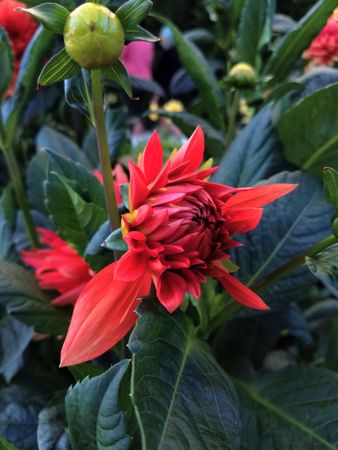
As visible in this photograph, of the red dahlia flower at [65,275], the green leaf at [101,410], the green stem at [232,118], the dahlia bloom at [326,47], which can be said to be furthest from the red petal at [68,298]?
the dahlia bloom at [326,47]

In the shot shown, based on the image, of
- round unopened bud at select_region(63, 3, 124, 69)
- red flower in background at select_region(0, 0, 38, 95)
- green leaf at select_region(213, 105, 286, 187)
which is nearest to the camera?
round unopened bud at select_region(63, 3, 124, 69)

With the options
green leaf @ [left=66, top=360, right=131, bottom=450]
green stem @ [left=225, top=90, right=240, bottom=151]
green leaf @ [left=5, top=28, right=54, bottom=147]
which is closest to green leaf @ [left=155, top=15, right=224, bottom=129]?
green stem @ [left=225, top=90, right=240, bottom=151]

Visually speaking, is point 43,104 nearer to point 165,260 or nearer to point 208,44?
point 208,44

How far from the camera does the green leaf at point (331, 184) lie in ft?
1.03

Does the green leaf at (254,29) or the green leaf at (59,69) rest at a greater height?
the green leaf at (59,69)

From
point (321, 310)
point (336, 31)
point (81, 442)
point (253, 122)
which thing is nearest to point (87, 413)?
point (81, 442)

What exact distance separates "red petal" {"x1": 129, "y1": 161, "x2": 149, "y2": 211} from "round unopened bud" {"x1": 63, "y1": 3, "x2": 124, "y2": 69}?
54mm

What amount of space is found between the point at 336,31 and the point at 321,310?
317 millimetres

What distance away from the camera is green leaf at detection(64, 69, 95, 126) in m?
0.30

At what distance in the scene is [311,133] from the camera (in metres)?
0.47

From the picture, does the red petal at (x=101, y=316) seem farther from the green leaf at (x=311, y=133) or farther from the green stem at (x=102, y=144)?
the green leaf at (x=311, y=133)

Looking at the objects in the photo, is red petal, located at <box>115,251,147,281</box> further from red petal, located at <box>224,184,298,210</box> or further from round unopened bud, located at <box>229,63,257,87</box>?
round unopened bud, located at <box>229,63,257,87</box>

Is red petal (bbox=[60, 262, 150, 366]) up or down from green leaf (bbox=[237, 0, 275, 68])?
down

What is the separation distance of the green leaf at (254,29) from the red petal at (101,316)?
34 cm
